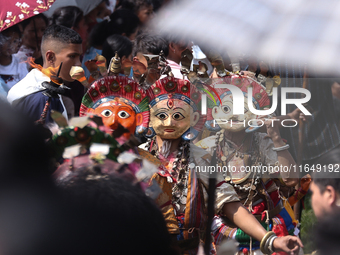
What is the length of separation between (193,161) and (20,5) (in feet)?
6.34

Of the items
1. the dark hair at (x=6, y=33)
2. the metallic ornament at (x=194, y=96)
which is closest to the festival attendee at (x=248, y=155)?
the metallic ornament at (x=194, y=96)

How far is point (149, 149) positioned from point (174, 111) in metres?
0.30

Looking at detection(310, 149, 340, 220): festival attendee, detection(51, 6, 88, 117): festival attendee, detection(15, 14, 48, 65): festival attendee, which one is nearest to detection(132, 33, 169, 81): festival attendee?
detection(51, 6, 88, 117): festival attendee

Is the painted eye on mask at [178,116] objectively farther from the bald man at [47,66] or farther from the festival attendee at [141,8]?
the festival attendee at [141,8]

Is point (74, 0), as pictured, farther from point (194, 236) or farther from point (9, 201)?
point (9, 201)

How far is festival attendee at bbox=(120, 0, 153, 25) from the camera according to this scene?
5.22 m

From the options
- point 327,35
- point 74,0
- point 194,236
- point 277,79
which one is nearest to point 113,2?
point 74,0

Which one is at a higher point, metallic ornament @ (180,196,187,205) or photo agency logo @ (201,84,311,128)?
photo agency logo @ (201,84,311,128)

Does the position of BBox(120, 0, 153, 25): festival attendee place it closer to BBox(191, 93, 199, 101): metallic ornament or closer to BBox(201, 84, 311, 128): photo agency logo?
BBox(201, 84, 311, 128): photo agency logo

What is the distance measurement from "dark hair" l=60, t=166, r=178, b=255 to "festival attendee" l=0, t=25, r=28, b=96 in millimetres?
2878

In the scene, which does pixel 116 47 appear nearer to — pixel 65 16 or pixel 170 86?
pixel 65 16

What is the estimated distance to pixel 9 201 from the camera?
0.77 m

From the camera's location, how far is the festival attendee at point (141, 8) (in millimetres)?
5223

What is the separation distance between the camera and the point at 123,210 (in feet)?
2.70
